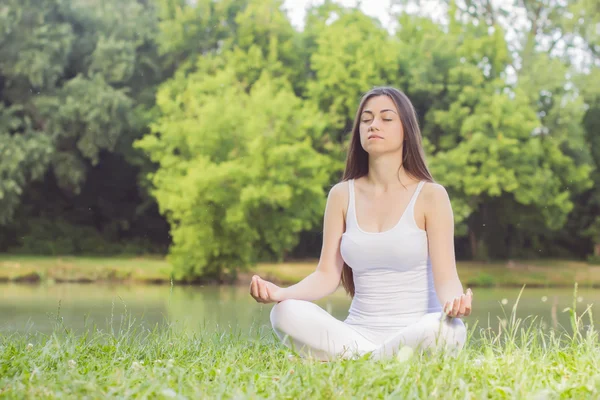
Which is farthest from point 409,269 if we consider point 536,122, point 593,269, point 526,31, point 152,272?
point 526,31

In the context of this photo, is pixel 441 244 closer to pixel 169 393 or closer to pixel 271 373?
pixel 271 373

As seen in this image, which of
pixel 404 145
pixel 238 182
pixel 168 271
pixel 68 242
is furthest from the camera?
pixel 68 242

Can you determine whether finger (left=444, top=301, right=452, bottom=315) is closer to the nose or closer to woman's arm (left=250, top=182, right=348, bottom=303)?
woman's arm (left=250, top=182, right=348, bottom=303)

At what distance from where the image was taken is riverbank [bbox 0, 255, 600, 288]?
18000 mm

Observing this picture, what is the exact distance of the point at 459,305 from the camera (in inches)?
122

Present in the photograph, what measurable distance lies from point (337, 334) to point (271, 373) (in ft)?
1.55

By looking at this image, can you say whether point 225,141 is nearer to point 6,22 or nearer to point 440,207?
point 6,22

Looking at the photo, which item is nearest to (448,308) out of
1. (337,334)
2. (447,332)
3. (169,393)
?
(447,332)

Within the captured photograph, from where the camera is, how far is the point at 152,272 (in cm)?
1841

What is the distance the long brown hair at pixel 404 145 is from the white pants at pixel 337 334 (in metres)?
0.70

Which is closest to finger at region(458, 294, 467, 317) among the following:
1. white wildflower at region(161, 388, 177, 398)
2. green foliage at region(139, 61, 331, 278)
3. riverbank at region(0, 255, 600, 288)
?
white wildflower at region(161, 388, 177, 398)

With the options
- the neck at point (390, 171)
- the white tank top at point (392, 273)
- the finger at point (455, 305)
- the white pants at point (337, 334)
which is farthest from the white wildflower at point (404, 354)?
the neck at point (390, 171)

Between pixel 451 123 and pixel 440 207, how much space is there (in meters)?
17.8

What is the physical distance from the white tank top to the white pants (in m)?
0.11
